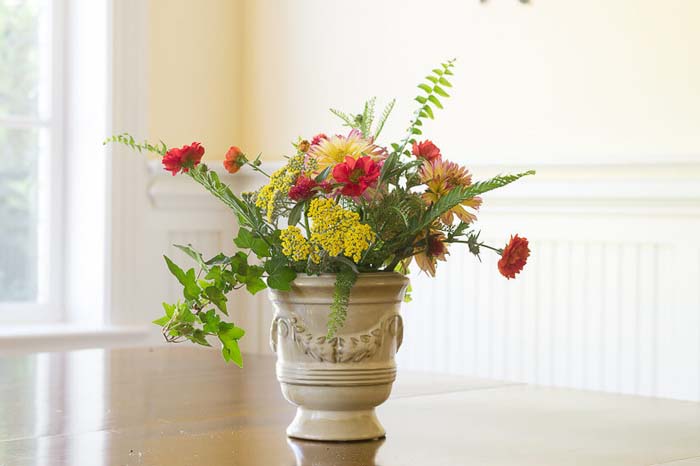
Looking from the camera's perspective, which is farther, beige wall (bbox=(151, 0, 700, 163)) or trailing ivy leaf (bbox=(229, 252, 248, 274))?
beige wall (bbox=(151, 0, 700, 163))

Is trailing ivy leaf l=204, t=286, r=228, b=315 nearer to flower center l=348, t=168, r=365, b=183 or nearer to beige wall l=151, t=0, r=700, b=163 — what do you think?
flower center l=348, t=168, r=365, b=183

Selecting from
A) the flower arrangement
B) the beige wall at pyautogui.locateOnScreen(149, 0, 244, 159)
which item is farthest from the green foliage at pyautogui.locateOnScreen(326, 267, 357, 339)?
the beige wall at pyautogui.locateOnScreen(149, 0, 244, 159)

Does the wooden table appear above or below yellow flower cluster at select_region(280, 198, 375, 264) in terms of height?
below

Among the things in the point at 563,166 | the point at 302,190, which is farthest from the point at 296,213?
the point at 563,166

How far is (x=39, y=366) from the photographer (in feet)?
6.72

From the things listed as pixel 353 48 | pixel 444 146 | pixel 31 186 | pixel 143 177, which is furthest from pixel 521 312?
pixel 31 186

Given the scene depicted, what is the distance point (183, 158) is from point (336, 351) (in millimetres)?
273

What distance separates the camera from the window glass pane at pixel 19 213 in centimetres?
369

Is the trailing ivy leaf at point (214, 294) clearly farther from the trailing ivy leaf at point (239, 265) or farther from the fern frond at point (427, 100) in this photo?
the fern frond at point (427, 100)

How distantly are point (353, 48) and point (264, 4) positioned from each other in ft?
1.58

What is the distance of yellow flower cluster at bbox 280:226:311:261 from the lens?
1.21 metres

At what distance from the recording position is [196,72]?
12.8 feet

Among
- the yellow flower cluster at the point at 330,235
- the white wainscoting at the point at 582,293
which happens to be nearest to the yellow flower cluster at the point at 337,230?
the yellow flower cluster at the point at 330,235

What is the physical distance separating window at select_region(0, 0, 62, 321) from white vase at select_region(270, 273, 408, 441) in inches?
102
